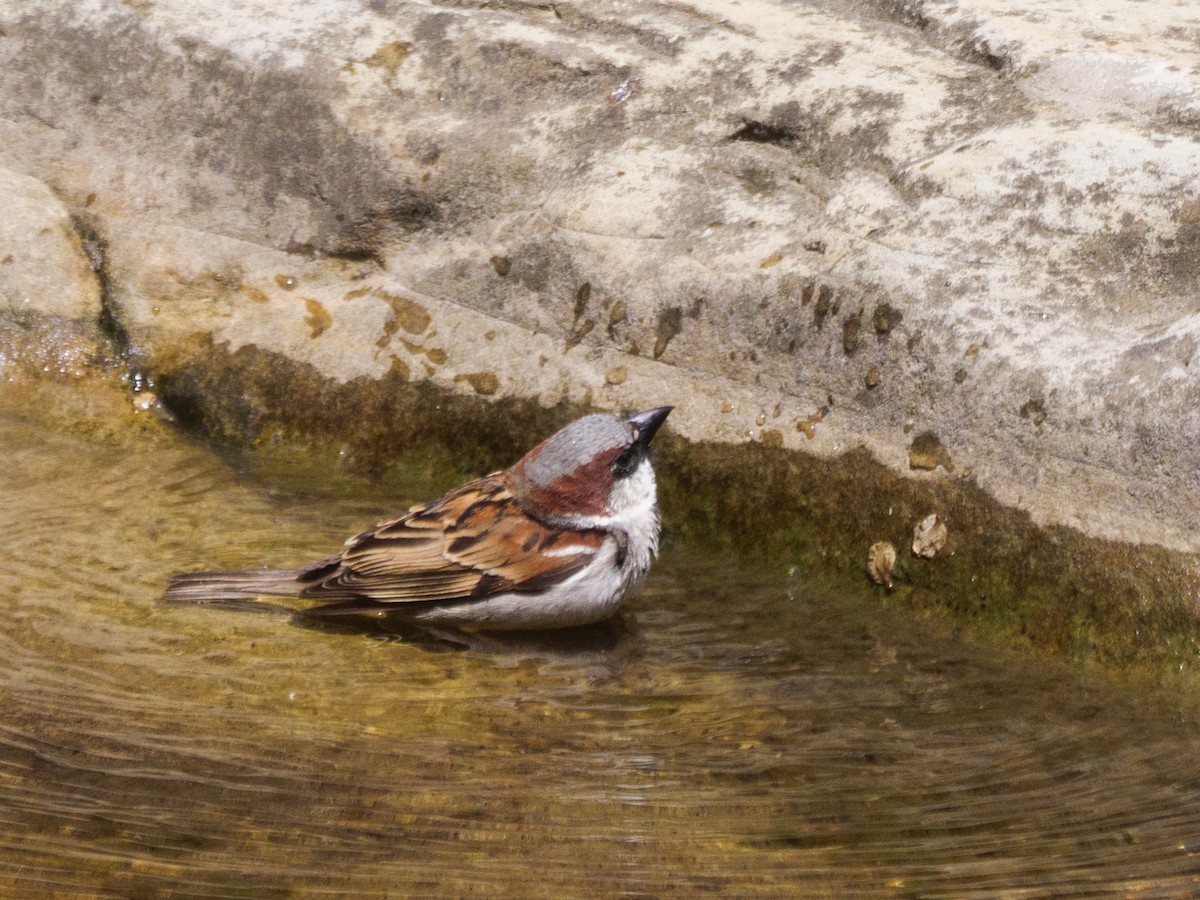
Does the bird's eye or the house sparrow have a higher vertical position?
the bird's eye

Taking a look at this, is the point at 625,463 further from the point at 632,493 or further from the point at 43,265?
the point at 43,265

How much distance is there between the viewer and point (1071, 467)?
4000 millimetres

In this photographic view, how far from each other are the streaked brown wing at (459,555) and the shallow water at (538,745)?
7.9 inches

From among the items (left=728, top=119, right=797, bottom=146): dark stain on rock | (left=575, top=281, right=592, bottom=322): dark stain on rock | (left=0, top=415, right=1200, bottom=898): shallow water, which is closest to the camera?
(left=0, top=415, right=1200, bottom=898): shallow water

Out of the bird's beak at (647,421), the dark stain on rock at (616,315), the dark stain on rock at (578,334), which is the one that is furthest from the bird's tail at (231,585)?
the dark stain on rock at (616,315)

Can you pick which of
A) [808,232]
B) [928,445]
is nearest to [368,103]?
[808,232]

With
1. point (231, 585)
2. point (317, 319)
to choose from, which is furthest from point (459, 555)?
point (317, 319)

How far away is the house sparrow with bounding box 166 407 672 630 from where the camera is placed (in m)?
4.41

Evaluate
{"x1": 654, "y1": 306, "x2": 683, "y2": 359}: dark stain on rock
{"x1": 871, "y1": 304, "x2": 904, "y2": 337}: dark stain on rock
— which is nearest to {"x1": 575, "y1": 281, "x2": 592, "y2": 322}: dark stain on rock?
{"x1": 654, "y1": 306, "x2": 683, "y2": 359}: dark stain on rock

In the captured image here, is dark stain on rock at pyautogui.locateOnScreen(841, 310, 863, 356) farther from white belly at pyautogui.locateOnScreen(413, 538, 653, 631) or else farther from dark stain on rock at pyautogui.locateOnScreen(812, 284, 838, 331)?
white belly at pyautogui.locateOnScreen(413, 538, 653, 631)

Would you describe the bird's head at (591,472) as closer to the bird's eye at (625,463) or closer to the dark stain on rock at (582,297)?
the bird's eye at (625,463)

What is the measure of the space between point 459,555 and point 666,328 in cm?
121

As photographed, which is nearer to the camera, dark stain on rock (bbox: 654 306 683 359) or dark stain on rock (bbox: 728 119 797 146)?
dark stain on rock (bbox: 654 306 683 359)

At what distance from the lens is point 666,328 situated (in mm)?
4941
